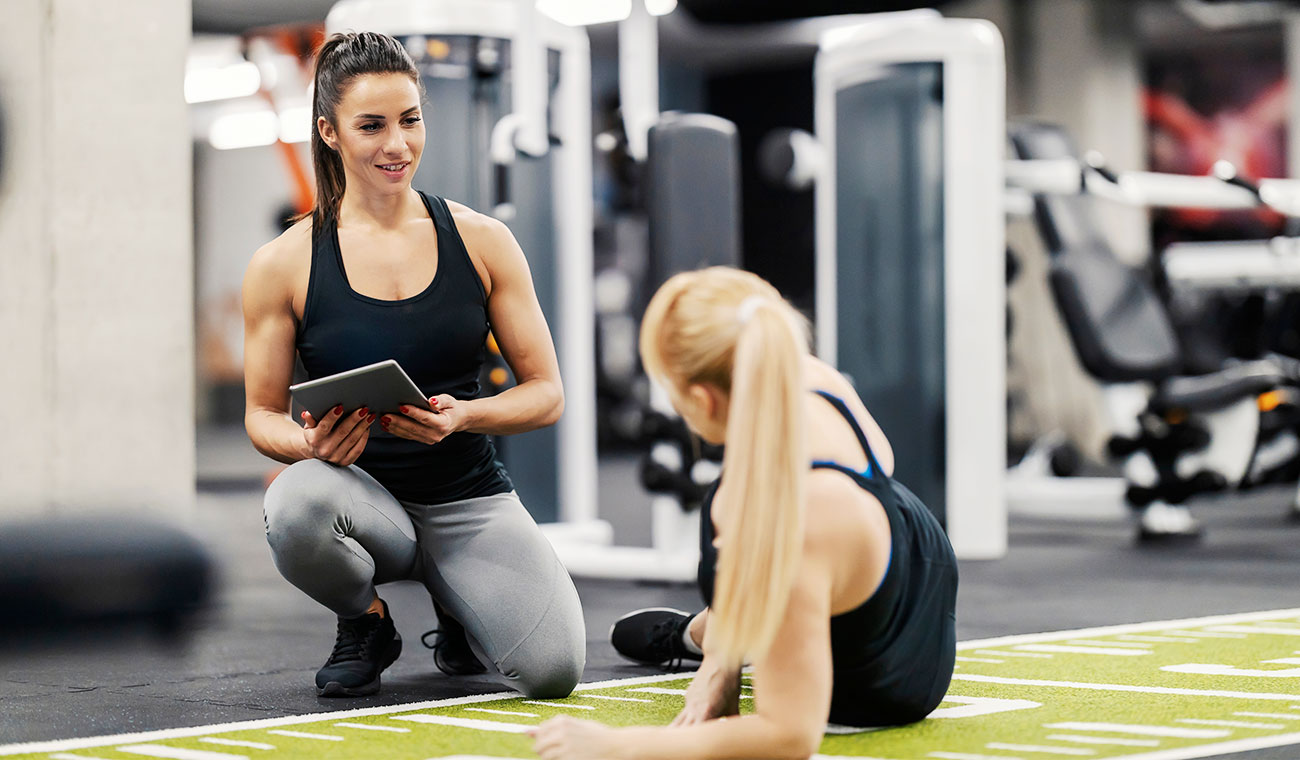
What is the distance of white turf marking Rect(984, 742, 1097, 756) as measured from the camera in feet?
6.45

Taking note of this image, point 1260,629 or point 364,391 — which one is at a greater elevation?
point 364,391

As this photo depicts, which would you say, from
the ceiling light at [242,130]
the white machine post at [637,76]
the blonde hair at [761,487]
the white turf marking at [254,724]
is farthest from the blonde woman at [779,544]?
the ceiling light at [242,130]

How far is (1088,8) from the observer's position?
34.6 ft

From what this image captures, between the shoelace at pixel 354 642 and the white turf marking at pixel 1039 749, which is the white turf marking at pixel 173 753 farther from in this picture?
the white turf marking at pixel 1039 749

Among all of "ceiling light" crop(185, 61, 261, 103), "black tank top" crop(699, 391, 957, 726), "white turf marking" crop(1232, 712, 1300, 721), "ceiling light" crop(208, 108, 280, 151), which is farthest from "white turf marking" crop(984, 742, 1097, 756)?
"ceiling light" crop(208, 108, 280, 151)

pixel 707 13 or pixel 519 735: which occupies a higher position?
pixel 707 13

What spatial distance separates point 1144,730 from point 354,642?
1245 mm

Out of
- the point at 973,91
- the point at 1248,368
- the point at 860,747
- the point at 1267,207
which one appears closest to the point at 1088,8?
the point at 1267,207

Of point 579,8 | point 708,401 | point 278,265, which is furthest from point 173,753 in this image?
point 579,8

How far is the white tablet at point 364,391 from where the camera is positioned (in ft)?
7.11

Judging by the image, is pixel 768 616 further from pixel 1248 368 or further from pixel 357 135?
pixel 1248 368

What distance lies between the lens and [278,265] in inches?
96.4

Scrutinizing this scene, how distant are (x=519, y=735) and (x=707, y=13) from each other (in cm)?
939

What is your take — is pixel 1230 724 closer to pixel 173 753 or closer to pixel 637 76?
pixel 173 753
